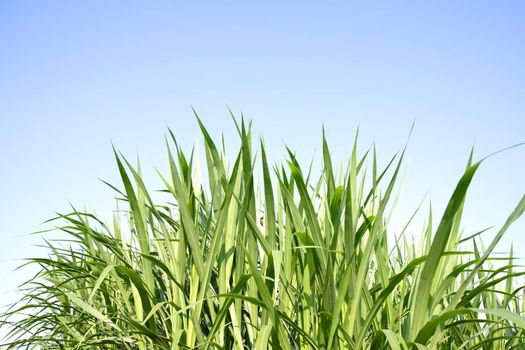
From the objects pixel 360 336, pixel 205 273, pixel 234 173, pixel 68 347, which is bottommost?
pixel 68 347

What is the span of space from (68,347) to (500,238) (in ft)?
5.84

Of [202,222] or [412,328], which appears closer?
[412,328]

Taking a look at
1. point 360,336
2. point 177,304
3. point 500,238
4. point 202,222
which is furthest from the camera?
point 202,222

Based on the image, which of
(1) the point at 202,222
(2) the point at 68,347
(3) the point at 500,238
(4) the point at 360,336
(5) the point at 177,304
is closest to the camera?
(3) the point at 500,238

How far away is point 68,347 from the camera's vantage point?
2.41m

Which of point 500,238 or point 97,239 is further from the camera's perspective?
point 97,239

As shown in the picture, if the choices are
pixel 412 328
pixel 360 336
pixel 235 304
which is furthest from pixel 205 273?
pixel 412 328

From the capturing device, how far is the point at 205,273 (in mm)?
1597

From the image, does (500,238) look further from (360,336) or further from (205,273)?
(205,273)

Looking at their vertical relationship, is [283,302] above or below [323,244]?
below

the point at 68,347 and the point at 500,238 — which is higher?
the point at 500,238

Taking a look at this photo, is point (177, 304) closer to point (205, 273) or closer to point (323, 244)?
point (205, 273)

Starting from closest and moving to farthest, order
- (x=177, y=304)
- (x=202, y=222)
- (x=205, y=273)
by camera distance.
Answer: (x=205, y=273), (x=177, y=304), (x=202, y=222)

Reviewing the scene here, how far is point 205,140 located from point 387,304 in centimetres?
72
